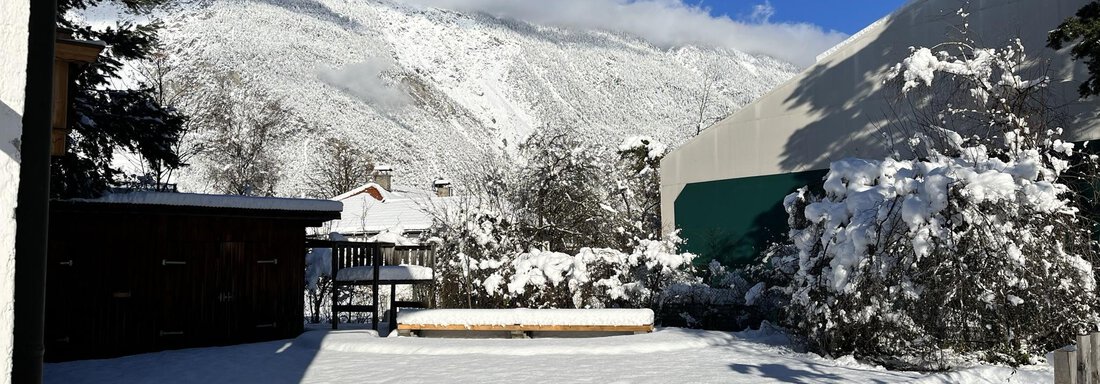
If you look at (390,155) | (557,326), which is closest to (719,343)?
(557,326)

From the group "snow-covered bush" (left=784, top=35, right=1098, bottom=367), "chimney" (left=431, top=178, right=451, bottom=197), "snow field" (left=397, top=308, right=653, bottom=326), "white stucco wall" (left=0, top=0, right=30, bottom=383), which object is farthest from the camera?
"chimney" (left=431, top=178, right=451, bottom=197)

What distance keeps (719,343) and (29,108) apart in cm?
975

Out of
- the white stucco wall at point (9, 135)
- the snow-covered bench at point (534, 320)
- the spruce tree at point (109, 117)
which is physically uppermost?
the spruce tree at point (109, 117)

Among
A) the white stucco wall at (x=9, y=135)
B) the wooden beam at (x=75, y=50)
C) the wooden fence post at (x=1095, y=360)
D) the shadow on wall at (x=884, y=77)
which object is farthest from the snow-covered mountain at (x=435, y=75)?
the white stucco wall at (x=9, y=135)

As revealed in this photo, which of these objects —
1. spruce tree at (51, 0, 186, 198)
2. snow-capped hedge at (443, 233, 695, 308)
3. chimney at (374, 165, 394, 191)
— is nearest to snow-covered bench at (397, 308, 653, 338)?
snow-capped hedge at (443, 233, 695, 308)

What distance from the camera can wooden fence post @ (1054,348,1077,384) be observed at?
5.00m

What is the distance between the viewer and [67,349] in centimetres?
1118

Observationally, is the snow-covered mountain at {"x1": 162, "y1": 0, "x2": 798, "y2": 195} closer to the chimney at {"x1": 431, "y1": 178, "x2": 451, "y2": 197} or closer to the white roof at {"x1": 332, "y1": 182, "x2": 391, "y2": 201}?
the chimney at {"x1": 431, "y1": 178, "x2": 451, "y2": 197}

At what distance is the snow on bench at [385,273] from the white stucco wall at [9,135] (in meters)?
10.5

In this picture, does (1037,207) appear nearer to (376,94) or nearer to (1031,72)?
(1031,72)

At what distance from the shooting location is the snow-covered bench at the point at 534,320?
41.8ft

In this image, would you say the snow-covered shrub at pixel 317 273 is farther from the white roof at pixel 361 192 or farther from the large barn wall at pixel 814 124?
the white roof at pixel 361 192

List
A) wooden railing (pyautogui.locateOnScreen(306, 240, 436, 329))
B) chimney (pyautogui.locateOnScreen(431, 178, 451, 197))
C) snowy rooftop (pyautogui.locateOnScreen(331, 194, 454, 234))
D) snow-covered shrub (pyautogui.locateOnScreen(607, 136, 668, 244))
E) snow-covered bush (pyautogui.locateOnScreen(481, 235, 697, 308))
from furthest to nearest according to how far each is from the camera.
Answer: chimney (pyautogui.locateOnScreen(431, 178, 451, 197))
snowy rooftop (pyautogui.locateOnScreen(331, 194, 454, 234))
snow-covered shrub (pyautogui.locateOnScreen(607, 136, 668, 244))
wooden railing (pyautogui.locateOnScreen(306, 240, 436, 329))
snow-covered bush (pyautogui.locateOnScreen(481, 235, 697, 308))

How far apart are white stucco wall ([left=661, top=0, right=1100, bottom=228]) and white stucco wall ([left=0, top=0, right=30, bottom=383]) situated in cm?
1334
